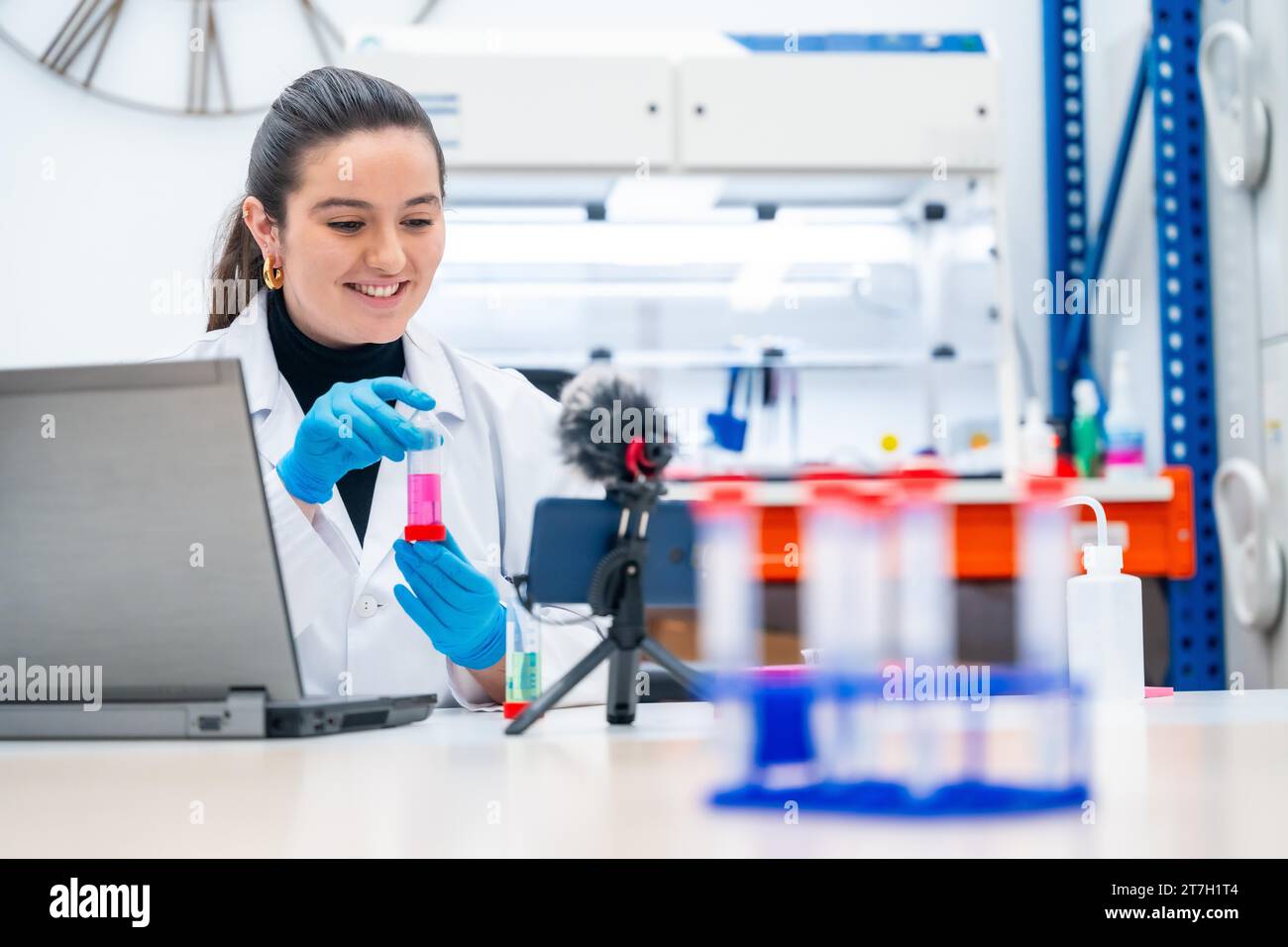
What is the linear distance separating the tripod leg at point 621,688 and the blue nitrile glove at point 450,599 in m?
0.20

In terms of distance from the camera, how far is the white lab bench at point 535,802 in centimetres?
53

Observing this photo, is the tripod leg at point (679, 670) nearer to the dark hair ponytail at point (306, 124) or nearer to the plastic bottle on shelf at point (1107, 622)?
the plastic bottle on shelf at point (1107, 622)

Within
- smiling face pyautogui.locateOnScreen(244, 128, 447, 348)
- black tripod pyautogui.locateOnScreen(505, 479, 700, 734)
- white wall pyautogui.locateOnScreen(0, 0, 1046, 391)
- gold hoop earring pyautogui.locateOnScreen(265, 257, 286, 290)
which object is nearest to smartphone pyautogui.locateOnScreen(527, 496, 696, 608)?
black tripod pyautogui.locateOnScreen(505, 479, 700, 734)

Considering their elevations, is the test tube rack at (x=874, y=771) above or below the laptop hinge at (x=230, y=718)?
above

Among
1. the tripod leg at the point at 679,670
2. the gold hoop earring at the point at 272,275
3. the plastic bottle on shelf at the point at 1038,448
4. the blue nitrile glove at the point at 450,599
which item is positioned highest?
the gold hoop earring at the point at 272,275

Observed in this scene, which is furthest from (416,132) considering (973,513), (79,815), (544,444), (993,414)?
(993,414)

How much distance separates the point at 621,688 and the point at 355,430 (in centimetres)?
37

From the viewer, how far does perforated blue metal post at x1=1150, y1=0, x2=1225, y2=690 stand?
8.46 ft

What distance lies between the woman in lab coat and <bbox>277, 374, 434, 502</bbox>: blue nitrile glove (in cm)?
6

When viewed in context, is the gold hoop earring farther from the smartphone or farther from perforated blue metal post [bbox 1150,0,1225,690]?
perforated blue metal post [bbox 1150,0,1225,690]

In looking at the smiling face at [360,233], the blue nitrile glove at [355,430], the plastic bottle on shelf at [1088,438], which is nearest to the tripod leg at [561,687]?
the blue nitrile glove at [355,430]

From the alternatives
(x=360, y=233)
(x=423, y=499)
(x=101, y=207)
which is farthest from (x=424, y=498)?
(x=101, y=207)

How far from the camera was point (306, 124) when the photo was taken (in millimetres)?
1632
